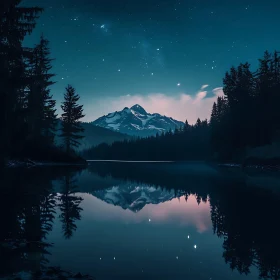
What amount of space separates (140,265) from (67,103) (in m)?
54.5

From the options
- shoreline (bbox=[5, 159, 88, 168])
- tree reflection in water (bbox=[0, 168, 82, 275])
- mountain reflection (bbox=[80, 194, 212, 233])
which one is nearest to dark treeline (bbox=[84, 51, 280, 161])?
shoreline (bbox=[5, 159, 88, 168])

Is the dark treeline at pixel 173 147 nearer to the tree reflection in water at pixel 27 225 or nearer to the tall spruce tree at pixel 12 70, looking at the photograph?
the tall spruce tree at pixel 12 70

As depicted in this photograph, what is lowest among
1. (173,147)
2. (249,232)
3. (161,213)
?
(161,213)

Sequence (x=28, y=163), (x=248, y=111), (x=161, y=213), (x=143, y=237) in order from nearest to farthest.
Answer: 1. (x=143, y=237)
2. (x=161, y=213)
3. (x=28, y=163)
4. (x=248, y=111)

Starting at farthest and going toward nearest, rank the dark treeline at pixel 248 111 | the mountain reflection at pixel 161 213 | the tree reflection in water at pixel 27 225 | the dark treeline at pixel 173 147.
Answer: the dark treeline at pixel 173 147
the dark treeline at pixel 248 111
the mountain reflection at pixel 161 213
the tree reflection in water at pixel 27 225

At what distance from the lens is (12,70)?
58.0 feet

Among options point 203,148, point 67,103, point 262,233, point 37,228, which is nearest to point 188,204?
point 262,233

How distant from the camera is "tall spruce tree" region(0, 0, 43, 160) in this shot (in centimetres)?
1548

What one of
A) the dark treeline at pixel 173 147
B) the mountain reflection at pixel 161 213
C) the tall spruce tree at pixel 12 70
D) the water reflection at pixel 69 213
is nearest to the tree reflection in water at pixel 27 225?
the water reflection at pixel 69 213

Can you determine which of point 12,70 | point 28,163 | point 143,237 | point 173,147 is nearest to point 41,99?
point 28,163

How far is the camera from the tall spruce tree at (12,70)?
15477 mm

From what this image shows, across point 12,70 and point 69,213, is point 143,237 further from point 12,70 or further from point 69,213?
point 12,70

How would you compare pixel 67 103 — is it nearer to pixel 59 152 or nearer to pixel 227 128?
pixel 59 152

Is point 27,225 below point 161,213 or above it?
above
